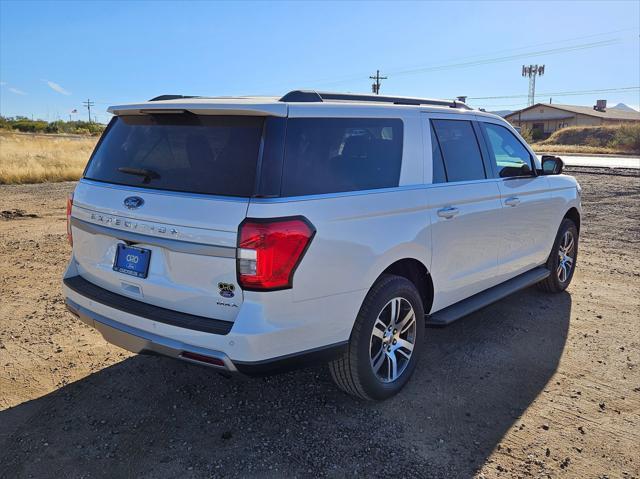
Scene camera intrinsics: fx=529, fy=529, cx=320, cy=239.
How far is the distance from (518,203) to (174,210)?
3150mm

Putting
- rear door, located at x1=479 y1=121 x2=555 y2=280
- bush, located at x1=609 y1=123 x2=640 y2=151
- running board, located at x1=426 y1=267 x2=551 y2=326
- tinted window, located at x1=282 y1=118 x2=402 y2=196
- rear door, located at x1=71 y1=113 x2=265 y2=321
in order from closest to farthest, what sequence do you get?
rear door, located at x1=71 y1=113 x2=265 y2=321 < tinted window, located at x1=282 y1=118 x2=402 y2=196 < running board, located at x1=426 y1=267 x2=551 y2=326 < rear door, located at x1=479 y1=121 x2=555 y2=280 < bush, located at x1=609 y1=123 x2=640 y2=151

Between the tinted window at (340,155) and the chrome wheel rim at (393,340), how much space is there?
32.7 inches

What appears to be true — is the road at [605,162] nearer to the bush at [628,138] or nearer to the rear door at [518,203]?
the bush at [628,138]

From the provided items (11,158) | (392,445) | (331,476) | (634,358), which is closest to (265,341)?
(331,476)

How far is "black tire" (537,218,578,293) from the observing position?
5.56 metres

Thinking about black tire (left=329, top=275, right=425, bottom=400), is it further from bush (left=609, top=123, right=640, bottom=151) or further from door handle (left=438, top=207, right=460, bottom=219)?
bush (left=609, top=123, right=640, bottom=151)

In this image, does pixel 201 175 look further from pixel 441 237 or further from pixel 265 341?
pixel 441 237

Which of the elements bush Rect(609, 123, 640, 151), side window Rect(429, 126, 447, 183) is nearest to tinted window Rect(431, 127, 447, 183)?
side window Rect(429, 126, 447, 183)

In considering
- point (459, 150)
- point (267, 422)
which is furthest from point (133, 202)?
point (459, 150)

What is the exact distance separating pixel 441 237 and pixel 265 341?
1625 mm

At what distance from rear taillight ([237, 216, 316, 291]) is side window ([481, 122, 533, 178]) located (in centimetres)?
257

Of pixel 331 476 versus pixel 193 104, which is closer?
pixel 331 476

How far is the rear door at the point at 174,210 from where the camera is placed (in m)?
2.71

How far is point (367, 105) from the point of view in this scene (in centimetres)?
339
